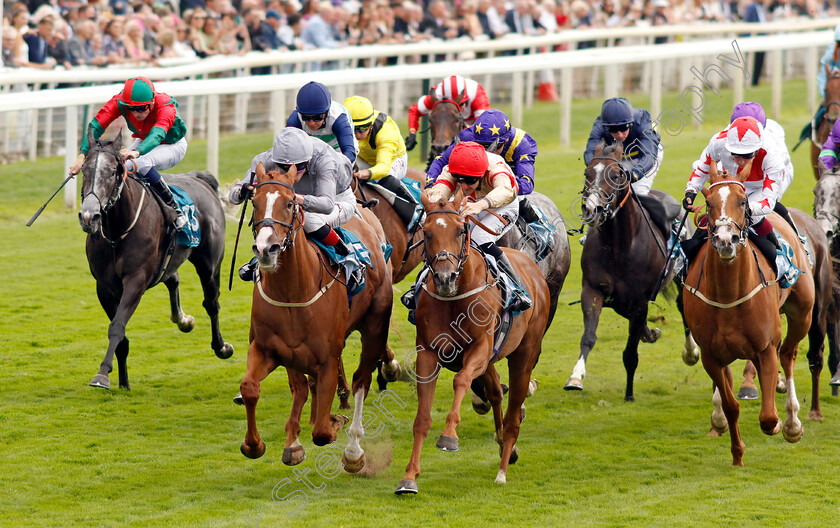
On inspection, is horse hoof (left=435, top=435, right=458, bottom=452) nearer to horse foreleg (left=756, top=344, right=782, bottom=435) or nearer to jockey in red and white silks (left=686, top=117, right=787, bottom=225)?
horse foreleg (left=756, top=344, right=782, bottom=435)

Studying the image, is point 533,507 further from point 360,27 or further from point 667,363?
point 360,27

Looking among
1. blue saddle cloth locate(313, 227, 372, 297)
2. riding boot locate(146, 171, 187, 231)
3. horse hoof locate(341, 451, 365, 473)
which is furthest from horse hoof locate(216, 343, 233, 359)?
horse hoof locate(341, 451, 365, 473)

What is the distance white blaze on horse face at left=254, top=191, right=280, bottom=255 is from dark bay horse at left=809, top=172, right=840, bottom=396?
4.32m

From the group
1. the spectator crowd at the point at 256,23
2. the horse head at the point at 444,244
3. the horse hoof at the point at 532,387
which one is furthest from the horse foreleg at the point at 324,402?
the spectator crowd at the point at 256,23

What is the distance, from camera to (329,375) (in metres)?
6.64

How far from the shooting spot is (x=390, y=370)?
8.74 m

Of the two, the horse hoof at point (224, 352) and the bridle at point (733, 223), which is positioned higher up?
the bridle at point (733, 223)

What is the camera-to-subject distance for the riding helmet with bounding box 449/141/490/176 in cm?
691

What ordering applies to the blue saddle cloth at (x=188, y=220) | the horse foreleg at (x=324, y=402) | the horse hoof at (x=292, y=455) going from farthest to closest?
the blue saddle cloth at (x=188, y=220) → the horse hoof at (x=292, y=455) → the horse foreleg at (x=324, y=402)

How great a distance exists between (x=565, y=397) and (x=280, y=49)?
880 cm

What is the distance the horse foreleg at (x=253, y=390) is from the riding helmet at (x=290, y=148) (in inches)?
38.8

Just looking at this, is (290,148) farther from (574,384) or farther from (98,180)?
(574,384)

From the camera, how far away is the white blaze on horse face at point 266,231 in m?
5.86

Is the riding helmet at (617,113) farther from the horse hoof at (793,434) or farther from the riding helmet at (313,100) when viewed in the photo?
the horse hoof at (793,434)
